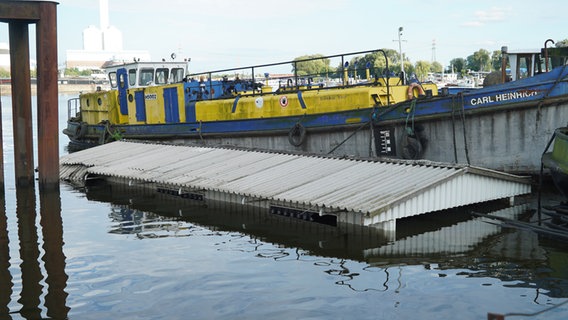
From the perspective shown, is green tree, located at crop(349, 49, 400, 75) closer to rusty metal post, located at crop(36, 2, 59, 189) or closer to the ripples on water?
the ripples on water

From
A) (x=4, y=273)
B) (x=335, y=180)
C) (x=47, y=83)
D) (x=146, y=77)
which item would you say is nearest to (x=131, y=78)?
(x=146, y=77)

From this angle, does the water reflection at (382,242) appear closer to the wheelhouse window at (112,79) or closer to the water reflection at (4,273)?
the water reflection at (4,273)

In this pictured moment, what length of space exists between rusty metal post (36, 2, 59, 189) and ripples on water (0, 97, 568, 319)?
7.76 feet

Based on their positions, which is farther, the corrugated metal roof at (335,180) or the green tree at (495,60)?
the green tree at (495,60)

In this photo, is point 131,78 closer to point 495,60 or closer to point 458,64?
point 495,60

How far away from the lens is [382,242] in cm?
1153

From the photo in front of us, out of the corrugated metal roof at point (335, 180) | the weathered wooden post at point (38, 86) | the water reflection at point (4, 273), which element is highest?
the weathered wooden post at point (38, 86)

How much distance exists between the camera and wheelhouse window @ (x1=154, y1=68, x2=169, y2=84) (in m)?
25.2

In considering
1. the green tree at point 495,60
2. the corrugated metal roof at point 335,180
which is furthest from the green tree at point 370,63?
the green tree at point 495,60

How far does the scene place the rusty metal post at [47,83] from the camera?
53.5 feet

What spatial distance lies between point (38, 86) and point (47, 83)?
300 mm

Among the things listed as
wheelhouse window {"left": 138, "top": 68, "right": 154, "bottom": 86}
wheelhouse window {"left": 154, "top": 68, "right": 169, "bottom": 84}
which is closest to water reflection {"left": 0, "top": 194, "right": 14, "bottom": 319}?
wheelhouse window {"left": 138, "top": 68, "right": 154, "bottom": 86}

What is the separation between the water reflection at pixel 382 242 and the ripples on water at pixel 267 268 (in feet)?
0.10

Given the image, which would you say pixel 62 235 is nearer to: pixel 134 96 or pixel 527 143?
pixel 527 143
